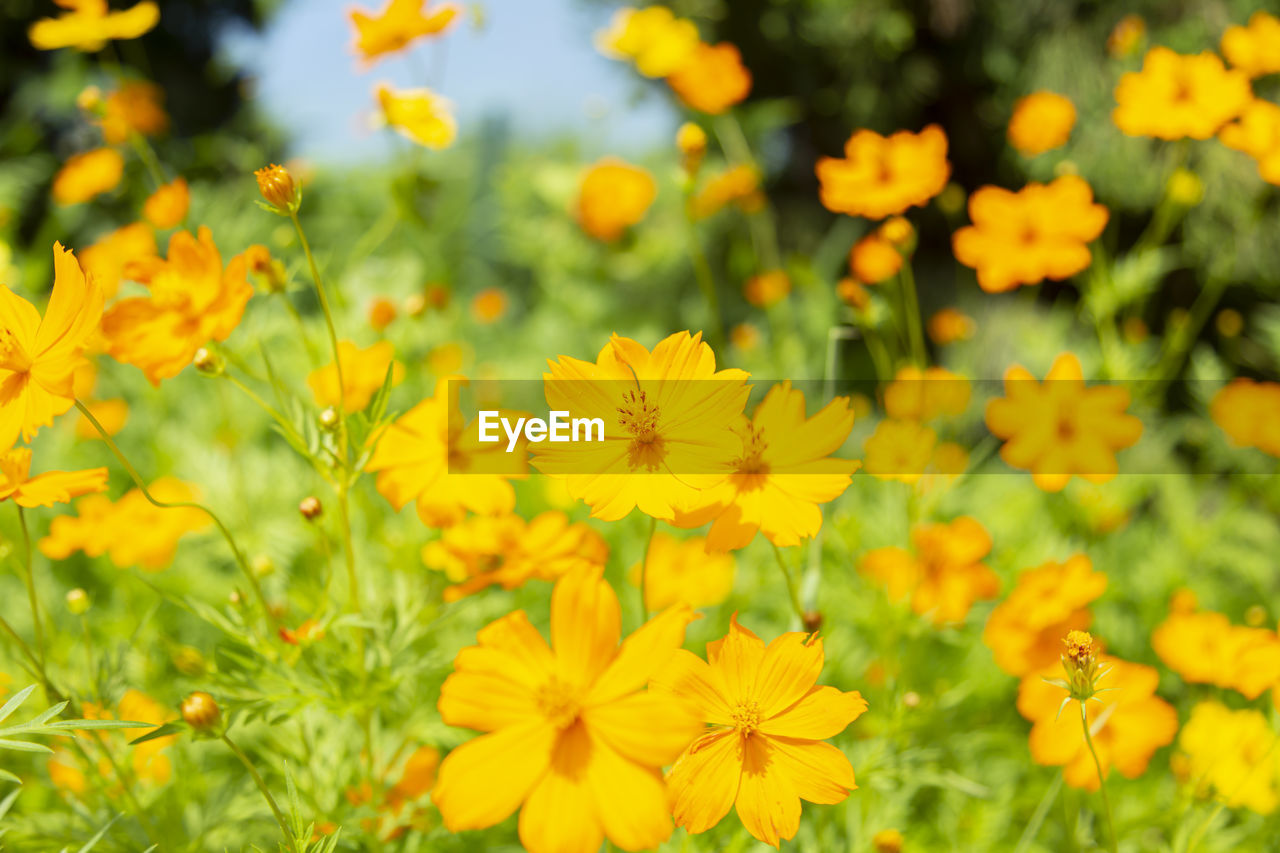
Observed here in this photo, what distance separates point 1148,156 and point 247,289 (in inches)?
91.3

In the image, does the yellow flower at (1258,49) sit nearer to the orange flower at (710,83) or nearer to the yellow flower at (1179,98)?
the yellow flower at (1179,98)

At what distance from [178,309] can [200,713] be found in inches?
12.2

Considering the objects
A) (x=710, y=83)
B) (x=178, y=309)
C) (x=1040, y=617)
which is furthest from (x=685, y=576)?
(x=710, y=83)

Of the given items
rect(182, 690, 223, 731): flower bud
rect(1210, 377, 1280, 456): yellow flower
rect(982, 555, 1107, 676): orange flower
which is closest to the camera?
rect(182, 690, 223, 731): flower bud

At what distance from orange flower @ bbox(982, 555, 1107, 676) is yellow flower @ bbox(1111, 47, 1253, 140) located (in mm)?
504

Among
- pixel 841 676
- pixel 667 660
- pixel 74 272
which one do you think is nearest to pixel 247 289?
pixel 74 272

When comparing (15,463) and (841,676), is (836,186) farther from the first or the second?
(15,463)

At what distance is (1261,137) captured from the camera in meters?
0.86

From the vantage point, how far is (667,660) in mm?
414

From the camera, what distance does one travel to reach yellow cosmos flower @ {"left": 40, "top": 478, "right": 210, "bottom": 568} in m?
0.83

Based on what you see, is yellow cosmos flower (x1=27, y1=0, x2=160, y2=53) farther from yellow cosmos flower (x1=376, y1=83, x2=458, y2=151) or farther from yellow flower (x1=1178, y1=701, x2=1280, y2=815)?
yellow flower (x1=1178, y1=701, x2=1280, y2=815)

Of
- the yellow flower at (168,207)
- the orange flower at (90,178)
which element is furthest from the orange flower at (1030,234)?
the orange flower at (90,178)

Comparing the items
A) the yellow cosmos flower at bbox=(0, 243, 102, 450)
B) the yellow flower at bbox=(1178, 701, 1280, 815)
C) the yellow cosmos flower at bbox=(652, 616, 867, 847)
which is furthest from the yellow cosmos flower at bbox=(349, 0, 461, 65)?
the yellow flower at bbox=(1178, 701, 1280, 815)

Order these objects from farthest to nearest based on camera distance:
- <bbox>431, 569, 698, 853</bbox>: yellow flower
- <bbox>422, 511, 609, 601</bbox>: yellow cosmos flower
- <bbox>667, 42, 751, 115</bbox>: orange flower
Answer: <bbox>667, 42, 751, 115</bbox>: orange flower < <bbox>422, 511, 609, 601</bbox>: yellow cosmos flower < <bbox>431, 569, 698, 853</bbox>: yellow flower
